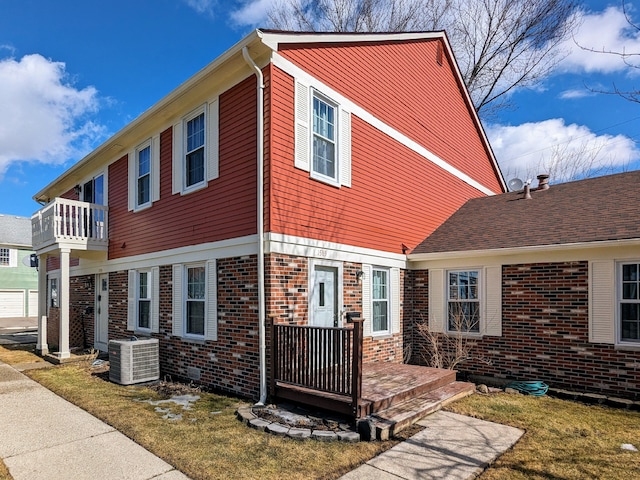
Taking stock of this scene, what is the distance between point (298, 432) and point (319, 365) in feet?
3.03

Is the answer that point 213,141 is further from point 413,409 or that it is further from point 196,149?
point 413,409

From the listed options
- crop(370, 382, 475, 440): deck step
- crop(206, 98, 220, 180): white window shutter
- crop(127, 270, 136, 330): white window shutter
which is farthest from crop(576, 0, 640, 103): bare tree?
crop(127, 270, 136, 330): white window shutter

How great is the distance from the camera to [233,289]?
720 centimetres

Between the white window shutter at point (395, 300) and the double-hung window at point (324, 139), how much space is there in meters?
2.97

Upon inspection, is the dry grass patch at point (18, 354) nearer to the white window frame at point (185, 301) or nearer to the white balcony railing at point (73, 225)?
the white balcony railing at point (73, 225)

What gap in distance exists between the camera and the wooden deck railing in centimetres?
533

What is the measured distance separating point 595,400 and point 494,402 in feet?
6.26

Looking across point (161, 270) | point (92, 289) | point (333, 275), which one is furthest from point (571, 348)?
point (92, 289)

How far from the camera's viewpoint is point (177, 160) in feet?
28.6

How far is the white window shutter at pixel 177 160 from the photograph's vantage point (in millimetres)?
8661

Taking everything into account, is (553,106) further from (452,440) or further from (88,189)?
(88,189)

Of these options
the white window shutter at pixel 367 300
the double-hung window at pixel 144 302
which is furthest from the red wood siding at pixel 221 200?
the white window shutter at pixel 367 300

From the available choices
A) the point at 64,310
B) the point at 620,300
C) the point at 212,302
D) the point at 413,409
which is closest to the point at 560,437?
the point at 413,409

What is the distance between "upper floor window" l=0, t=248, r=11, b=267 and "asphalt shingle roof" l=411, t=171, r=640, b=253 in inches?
1114
